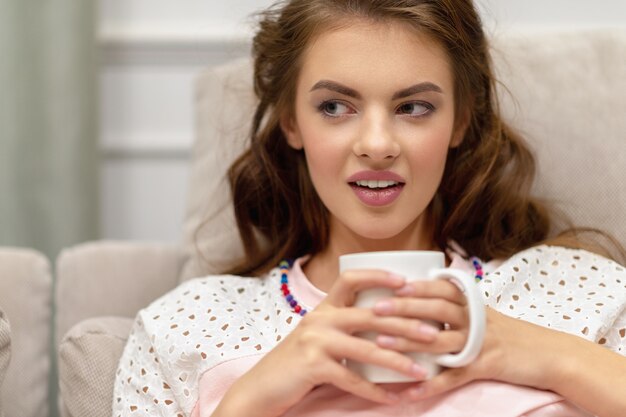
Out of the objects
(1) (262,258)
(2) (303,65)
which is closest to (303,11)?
(2) (303,65)

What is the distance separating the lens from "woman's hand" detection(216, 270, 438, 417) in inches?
31.5

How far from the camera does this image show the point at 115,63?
6.54 feet

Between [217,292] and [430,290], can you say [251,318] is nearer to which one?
[217,292]

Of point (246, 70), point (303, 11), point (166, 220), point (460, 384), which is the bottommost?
point (166, 220)

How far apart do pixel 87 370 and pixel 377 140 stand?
0.49m

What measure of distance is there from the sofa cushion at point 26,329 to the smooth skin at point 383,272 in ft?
1.35

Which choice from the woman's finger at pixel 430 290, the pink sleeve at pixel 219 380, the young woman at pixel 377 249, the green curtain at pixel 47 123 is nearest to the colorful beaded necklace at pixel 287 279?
the young woman at pixel 377 249

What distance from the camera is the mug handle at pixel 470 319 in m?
0.78

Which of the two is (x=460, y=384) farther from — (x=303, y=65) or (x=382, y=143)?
(x=303, y=65)

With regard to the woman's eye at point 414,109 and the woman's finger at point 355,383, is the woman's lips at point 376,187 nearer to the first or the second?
the woman's eye at point 414,109

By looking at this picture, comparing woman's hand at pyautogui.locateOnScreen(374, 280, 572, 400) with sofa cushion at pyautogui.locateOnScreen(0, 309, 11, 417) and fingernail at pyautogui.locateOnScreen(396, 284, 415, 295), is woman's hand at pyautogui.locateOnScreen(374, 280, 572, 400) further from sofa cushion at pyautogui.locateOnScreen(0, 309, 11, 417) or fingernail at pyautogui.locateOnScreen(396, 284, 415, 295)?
sofa cushion at pyautogui.locateOnScreen(0, 309, 11, 417)

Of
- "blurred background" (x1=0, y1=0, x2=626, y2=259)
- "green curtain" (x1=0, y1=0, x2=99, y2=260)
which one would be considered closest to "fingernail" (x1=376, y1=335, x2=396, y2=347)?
"blurred background" (x1=0, y1=0, x2=626, y2=259)

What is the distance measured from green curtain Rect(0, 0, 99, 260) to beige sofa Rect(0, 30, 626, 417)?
18.8 inches

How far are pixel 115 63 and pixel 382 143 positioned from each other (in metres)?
1.13
